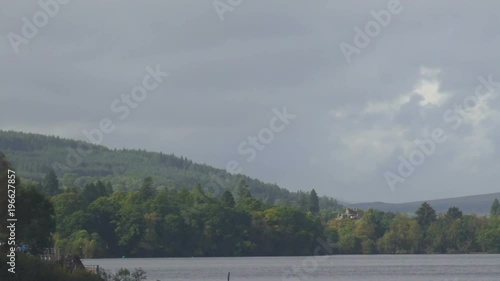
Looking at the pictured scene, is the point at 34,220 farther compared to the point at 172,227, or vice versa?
the point at 172,227

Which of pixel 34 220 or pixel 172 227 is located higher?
pixel 172 227

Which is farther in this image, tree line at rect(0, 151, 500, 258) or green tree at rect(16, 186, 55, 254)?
tree line at rect(0, 151, 500, 258)

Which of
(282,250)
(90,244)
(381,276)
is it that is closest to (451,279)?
(381,276)

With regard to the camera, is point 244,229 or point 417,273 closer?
point 417,273

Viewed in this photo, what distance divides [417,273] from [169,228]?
216 feet

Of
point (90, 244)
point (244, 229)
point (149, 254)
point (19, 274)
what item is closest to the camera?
point (19, 274)

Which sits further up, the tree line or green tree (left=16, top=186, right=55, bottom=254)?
the tree line

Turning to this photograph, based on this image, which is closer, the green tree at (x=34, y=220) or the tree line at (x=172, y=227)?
the green tree at (x=34, y=220)

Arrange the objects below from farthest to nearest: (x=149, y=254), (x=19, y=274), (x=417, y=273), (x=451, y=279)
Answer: (x=149, y=254) < (x=417, y=273) < (x=451, y=279) < (x=19, y=274)

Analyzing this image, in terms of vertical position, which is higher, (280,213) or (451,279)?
(280,213)

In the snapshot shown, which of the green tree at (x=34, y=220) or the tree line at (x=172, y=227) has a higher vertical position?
the tree line at (x=172, y=227)

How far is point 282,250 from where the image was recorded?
18725 cm

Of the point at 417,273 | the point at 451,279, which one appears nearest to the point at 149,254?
the point at 417,273

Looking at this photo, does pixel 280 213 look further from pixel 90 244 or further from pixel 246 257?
pixel 90 244
